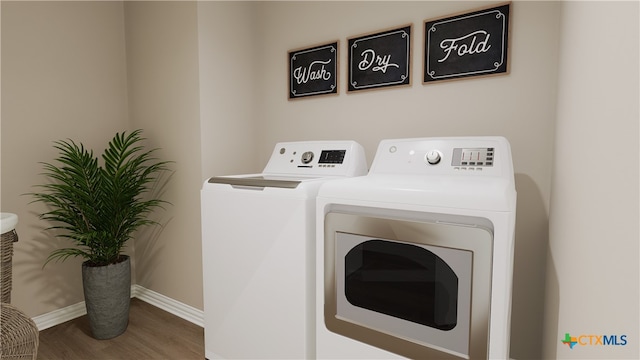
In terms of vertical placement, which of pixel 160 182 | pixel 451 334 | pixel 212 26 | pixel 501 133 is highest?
pixel 212 26

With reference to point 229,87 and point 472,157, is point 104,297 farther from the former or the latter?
point 472,157

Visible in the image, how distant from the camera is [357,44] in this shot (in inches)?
84.4

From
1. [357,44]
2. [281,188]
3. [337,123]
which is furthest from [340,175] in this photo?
[357,44]

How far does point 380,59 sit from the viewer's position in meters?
2.07

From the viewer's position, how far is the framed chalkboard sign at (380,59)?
1983 millimetres

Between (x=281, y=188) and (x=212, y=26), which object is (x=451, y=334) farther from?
(x=212, y=26)

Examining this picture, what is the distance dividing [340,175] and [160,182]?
1.45 metres

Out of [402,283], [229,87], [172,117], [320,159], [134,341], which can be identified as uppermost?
[229,87]

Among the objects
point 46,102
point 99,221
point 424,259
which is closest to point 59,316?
point 99,221

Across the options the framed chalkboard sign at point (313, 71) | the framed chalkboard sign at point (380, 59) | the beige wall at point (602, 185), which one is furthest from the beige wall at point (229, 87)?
the beige wall at point (602, 185)

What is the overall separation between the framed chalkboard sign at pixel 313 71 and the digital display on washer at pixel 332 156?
1.75 feet

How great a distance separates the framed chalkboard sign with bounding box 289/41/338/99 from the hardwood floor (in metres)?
1.73

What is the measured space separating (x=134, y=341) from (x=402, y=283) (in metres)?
1.83

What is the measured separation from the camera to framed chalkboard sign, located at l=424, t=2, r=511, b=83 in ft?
5.55
